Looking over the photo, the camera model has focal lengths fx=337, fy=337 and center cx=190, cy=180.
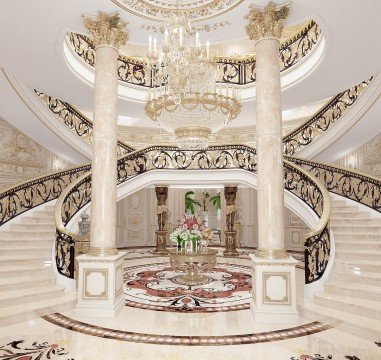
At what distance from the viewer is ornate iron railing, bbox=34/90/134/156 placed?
888cm

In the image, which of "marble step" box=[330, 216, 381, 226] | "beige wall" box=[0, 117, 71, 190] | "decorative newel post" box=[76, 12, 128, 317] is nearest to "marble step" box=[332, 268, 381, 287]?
"marble step" box=[330, 216, 381, 226]

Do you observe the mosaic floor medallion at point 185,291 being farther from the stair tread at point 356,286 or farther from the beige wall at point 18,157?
the beige wall at point 18,157

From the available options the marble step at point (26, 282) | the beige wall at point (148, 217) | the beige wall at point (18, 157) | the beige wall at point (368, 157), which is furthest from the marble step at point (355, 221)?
the beige wall at point (18, 157)

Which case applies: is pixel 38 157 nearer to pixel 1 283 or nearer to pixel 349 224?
pixel 1 283

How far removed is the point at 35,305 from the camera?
500 centimetres

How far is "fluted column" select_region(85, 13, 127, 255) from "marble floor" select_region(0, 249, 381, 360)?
117 centimetres

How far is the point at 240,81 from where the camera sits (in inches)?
424

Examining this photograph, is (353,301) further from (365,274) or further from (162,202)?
(162,202)

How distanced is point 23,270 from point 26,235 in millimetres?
1573

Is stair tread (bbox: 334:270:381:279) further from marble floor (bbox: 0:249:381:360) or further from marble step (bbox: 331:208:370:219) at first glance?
marble step (bbox: 331:208:370:219)

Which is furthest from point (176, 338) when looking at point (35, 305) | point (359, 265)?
point (359, 265)

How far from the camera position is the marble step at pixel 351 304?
14.4 feet

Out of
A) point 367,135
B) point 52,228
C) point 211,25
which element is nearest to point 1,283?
point 52,228

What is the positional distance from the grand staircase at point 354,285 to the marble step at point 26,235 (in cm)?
531
